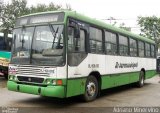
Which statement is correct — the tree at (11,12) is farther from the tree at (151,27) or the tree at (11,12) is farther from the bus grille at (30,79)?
the bus grille at (30,79)

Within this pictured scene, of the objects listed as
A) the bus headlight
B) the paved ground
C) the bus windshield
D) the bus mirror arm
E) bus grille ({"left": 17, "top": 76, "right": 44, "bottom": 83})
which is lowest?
the paved ground

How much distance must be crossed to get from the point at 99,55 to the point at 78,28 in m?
1.82

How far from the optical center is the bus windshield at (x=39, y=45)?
9.48 m

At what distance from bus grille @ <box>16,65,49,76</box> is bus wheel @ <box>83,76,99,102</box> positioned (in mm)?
1838

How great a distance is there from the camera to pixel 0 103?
10203mm

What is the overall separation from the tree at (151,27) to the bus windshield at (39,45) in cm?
3913

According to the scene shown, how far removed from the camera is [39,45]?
9.80m

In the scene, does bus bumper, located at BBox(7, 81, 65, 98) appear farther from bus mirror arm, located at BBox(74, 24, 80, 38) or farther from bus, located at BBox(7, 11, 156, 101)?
bus mirror arm, located at BBox(74, 24, 80, 38)

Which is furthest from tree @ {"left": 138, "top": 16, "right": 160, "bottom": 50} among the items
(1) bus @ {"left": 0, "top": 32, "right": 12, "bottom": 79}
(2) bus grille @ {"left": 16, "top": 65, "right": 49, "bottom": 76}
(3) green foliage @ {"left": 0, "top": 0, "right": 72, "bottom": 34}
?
(2) bus grille @ {"left": 16, "top": 65, "right": 49, "bottom": 76}

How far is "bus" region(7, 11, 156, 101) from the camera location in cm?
942

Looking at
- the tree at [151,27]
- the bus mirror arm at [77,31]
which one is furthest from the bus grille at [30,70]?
the tree at [151,27]

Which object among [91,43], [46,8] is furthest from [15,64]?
[46,8]

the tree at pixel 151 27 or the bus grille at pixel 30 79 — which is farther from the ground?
the tree at pixel 151 27

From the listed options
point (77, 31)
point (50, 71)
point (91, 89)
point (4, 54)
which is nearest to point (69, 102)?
point (91, 89)
